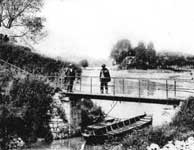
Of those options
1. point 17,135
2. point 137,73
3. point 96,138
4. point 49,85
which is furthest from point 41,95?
point 137,73

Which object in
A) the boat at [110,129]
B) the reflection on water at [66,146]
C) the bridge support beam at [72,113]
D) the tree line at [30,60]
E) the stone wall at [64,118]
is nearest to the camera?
the reflection on water at [66,146]

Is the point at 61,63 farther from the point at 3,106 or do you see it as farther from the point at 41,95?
the point at 3,106

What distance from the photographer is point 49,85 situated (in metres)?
24.0

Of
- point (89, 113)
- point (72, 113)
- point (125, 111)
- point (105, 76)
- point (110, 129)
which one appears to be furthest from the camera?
point (125, 111)

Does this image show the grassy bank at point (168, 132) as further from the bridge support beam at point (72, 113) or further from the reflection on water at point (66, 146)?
the bridge support beam at point (72, 113)

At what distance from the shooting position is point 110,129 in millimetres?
23688

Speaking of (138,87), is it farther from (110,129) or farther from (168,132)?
(168,132)

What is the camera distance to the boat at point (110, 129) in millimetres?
21547

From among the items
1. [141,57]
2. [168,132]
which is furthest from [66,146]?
[141,57]

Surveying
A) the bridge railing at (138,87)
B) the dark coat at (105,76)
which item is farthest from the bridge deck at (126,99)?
the dark coat at (105,76)

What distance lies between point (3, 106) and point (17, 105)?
120 centimetres

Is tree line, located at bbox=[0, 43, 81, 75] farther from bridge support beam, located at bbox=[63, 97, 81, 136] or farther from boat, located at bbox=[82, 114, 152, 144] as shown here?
boat, located at bbox=[82, 114, 152, 144]

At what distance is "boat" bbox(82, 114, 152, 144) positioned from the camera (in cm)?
2155

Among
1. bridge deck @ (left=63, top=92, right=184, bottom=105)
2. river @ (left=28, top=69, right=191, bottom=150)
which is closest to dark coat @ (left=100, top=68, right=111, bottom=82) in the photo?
bridge deck @ (left=63, top=92, right=184, bottom=105)
